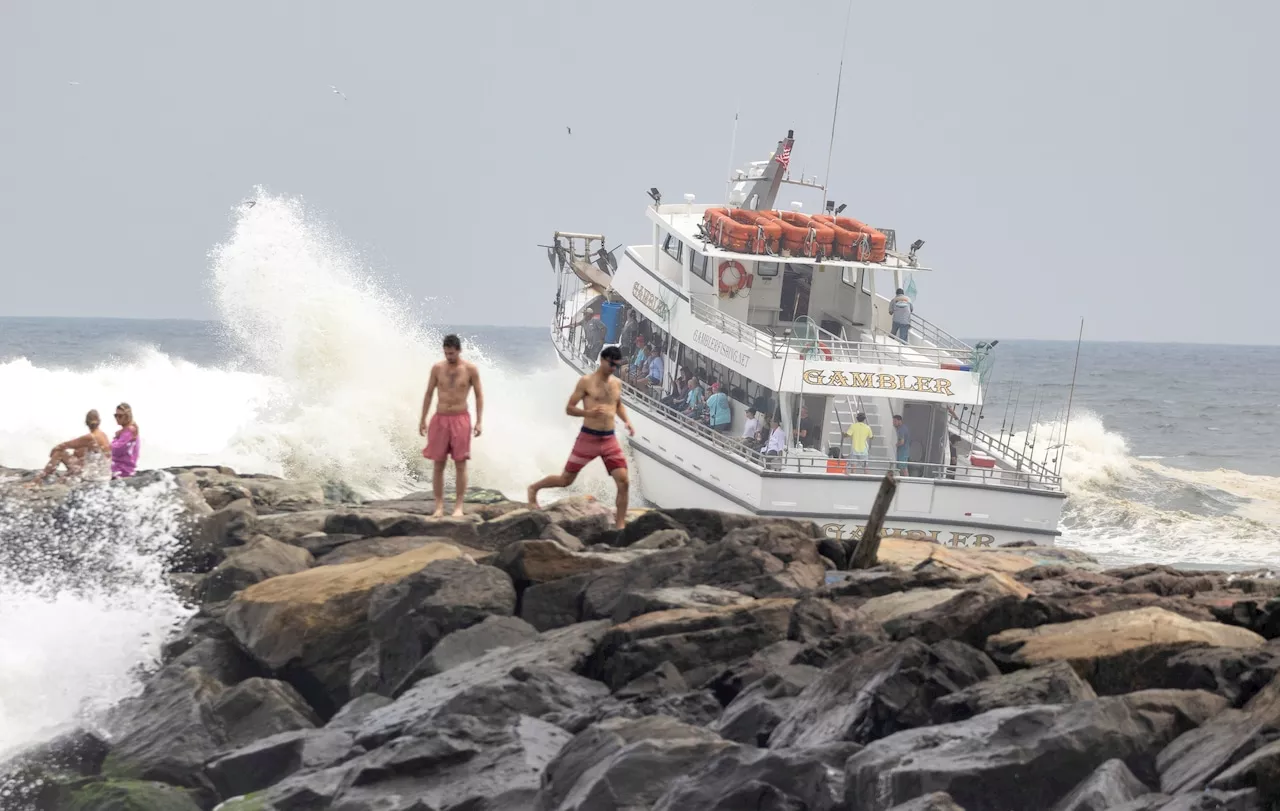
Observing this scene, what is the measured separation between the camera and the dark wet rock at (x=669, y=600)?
9.24 metres

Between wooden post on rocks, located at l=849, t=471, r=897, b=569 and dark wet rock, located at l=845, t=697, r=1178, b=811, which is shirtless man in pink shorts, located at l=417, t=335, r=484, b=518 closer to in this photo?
wooden post on rocks, located at l=849, t=471, r=897, b=569

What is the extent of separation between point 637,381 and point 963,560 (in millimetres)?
9912

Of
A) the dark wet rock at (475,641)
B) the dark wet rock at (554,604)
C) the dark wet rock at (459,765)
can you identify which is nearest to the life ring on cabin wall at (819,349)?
the dark wet rock at (554,604)

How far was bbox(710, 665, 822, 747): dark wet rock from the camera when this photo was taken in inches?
302

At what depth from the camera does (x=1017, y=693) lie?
7184mm

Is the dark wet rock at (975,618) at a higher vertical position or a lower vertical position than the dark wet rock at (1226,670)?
lower

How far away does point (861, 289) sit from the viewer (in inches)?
845

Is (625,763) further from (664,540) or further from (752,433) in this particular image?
(752,433)

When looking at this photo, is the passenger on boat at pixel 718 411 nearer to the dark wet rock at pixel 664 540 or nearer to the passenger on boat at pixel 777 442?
the passenger on boat at pixel 777 442

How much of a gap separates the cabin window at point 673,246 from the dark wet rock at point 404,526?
10251 millimetres

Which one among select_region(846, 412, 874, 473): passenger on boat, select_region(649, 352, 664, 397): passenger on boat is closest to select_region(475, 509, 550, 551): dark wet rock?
select_region(846, 412, 874, 473): passenger on boat

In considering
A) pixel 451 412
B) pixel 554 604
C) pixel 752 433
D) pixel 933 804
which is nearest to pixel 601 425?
pixel 451 412

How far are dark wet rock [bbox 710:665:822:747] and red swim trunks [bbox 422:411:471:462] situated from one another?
4.69 meters

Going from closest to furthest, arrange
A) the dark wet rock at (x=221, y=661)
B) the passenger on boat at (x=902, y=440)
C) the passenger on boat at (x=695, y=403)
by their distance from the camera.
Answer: the dark wet rock at (x=221, y=661) < the passenger on boat at (x=902, y=440) < the passenger on boat at (x=695, y=403)
